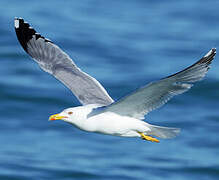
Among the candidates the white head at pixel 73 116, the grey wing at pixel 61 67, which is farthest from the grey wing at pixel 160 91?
the grey wing at pixel 61 67

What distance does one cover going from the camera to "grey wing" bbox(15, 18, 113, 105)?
878cm

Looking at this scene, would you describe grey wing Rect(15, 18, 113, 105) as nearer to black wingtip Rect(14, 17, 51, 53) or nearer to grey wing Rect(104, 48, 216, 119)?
black wingtip Rect(14, 17, 51, 53)

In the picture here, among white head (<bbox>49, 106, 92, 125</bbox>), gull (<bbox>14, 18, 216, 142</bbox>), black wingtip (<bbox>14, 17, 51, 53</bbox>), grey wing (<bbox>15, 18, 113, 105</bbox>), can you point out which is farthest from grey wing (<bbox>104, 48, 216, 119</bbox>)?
black wingtip (<bbox>14, 17, 51, 53</bbox>)

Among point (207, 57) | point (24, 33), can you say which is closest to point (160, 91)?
point (207, 57)

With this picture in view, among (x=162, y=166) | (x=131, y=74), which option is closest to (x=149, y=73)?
(x=131, y=74)

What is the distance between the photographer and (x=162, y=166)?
11.7m

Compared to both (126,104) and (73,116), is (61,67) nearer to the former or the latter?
(73,116)

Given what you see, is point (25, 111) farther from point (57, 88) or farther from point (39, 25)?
point (39, 25)

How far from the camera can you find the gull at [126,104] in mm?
7457

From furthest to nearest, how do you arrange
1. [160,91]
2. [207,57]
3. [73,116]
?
[73,116]
[160,91]
[207,57]

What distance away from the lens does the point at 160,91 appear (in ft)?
25.5

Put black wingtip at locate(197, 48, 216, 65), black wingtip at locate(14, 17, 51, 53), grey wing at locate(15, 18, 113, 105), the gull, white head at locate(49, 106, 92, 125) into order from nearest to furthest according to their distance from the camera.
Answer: black wingtip at locate(197, 48, 216, 65) → the gull → white head at locate(49, 106, 92, 125) → grey wing at locate(15, 18, 113, 105) → black wingtip at locate(14, 17, 51, 53)

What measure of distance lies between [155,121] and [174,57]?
2302 millimetres

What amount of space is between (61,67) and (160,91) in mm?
1810
